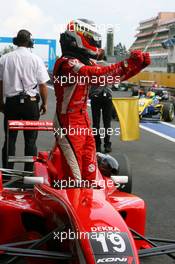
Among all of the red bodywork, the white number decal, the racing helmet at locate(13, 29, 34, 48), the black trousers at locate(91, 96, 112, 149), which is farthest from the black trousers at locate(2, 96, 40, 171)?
the white number decal

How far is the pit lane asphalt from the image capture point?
5079 millimetres

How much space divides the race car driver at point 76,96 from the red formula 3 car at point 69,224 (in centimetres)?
15

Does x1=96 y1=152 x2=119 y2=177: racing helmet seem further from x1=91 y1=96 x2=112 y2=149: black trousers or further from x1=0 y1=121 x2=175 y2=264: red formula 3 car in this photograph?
x1=91 y1=96 x2=112 y2=149: black trousers

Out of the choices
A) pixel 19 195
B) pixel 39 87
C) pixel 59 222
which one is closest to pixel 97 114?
pixel 39 87

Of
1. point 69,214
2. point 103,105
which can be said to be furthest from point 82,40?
point 103,105

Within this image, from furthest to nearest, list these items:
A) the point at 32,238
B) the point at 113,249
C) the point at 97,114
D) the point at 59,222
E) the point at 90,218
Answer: the point at 97,114 < the point at 32,238 < the point at 59,222 < the point at 90,218 < the point at 113,249

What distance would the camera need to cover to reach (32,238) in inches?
154

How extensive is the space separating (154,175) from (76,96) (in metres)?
3.38

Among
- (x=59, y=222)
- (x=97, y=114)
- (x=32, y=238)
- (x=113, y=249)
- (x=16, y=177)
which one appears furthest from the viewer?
(x=97, y=114)

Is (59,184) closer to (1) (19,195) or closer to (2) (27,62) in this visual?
(1) (19,195)

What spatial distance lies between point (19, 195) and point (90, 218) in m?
1.26

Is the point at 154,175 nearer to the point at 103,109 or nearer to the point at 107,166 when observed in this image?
the point at 103,109

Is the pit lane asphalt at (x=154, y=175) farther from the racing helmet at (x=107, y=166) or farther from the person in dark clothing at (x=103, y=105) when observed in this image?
the racing helmet at (x=107, y=166)

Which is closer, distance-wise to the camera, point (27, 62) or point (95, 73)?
point (95, 73)
